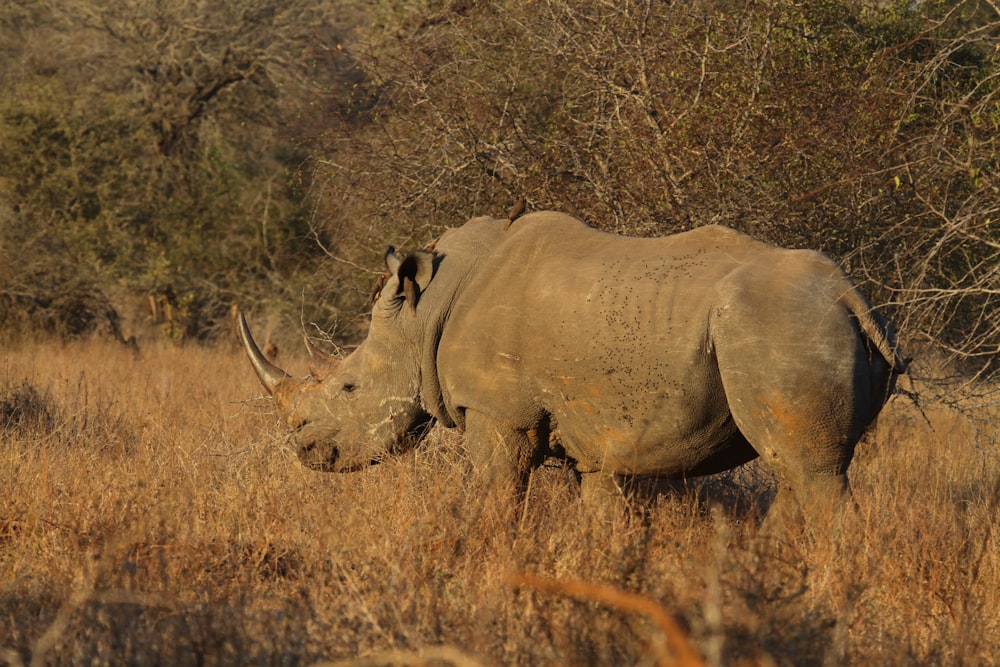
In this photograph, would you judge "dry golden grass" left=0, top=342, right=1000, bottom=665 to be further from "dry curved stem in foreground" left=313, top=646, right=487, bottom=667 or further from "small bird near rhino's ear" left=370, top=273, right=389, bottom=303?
"small bird near rhino's ear" left=370, top=273, right=389, bottom=303

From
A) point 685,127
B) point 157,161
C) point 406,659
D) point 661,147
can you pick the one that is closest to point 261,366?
point 661,147

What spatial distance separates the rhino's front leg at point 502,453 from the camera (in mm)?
5625

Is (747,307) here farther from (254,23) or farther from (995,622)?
(254,23)

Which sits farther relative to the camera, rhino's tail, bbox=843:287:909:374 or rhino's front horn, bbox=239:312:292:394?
rhino's front horn, bbox=239:312:292:394

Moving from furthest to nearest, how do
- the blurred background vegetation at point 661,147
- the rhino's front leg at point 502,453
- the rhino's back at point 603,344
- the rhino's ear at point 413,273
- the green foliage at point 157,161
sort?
the green foliage at point 157,161 < the blurred background vegetation at point 661,147 < the rhino's ear at point 413,273 < the rhino's front leg at point 502,453 < the rhino's back at point 603,344

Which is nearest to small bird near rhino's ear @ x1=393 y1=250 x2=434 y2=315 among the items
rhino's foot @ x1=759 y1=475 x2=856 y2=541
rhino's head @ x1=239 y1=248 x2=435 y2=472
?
rhino's head @ x1=239 y1=248 x2=435 y2=472

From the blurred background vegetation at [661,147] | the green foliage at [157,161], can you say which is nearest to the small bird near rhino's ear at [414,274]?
the blurred background vegetation at [661,147]

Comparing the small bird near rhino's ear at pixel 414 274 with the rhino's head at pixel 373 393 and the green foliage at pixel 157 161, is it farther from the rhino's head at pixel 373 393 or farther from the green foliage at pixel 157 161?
the green foliage at pixel 157 161

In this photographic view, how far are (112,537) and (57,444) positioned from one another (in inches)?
88.8

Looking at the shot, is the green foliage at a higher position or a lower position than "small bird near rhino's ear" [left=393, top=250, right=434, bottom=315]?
lower

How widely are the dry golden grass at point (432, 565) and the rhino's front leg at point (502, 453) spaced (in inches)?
5.4

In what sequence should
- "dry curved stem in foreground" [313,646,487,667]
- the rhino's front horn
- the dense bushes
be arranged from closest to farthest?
1. "dry curved stem in foreground" [313,646,487,667]
2. the rhino's front horn
3. the dense bushes

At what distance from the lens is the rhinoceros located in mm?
5004

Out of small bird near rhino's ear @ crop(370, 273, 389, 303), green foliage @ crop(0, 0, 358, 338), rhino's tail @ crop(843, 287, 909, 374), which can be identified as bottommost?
Answer: green foliage @ crop(0, 0, 358, 338)
